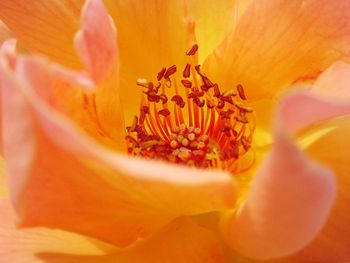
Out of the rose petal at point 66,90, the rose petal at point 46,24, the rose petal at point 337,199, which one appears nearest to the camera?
the rose petal at point 66,90

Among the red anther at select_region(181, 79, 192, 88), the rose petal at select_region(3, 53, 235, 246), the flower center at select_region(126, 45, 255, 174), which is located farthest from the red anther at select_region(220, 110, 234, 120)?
the rose petal at select_region(3, 53, 235, 246)

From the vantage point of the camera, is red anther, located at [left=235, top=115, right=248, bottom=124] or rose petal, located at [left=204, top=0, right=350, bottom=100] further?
red anther, located at [left=235, top=115, right=248, bottom=124]

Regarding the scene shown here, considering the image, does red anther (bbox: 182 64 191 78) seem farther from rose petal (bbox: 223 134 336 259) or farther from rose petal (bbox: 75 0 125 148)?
rose petal (bbox: 223 134 336 259)

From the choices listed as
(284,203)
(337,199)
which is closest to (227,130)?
(337,199)

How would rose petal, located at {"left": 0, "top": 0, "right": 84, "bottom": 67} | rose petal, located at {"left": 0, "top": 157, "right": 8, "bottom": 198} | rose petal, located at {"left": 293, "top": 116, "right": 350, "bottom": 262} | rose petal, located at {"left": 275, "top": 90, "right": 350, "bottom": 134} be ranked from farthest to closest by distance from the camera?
rose petal, located at {"left": 0, "top": 0, "right": 84, "bottom": 67}, rose petal, located at {"left": 0, "top": 157, "right": 8, "bottom": 198}, rose petal, located at {"left": 293, "top": 116, "right": 350, "bottom": 262}, rose petal, located at {"left": 275, "top": 90, "right": 350, "bottom": 134}

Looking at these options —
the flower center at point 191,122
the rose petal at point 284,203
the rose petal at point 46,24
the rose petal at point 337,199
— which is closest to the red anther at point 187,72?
the flower center at point 191,122

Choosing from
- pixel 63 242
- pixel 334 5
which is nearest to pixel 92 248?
pixel 63 242

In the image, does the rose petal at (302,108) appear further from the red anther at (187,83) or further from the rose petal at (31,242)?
the red anther at (187,83)
